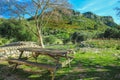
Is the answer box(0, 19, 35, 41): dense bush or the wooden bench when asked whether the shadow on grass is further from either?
box(0, 19, 35, 41): dense bush

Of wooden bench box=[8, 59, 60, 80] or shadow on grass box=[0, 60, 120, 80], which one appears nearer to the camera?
wooden bench box=[8, 59, 60, 80]

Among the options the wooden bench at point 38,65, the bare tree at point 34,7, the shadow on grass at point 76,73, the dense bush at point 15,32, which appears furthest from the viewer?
the dense bush at point 15,32

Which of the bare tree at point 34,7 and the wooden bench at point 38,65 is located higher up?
the bare tree at point 34,7

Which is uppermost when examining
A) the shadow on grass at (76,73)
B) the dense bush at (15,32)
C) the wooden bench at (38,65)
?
the dense bush at (15,32)


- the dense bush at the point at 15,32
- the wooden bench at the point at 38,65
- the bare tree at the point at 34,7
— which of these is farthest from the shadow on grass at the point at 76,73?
the dense bush at the point at 15,32

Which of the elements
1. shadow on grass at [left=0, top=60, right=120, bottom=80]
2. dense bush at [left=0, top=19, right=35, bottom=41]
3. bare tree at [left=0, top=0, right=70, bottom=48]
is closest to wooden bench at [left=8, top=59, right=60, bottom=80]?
shadow on grass at [left=0, top=60, right=120, bottom=80]

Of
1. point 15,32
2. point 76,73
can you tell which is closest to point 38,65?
point 76,73

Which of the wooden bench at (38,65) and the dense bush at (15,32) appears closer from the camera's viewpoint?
the wooden bench at (38,65)

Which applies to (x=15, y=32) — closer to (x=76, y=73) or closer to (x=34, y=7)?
(x=34, y=7)

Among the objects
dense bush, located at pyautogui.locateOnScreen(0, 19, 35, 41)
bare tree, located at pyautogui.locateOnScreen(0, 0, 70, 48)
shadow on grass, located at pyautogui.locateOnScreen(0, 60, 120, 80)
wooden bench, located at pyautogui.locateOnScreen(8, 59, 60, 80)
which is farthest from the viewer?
dense bush, located at pyautogui.locateOnScreen(0, 19, 35, 41)

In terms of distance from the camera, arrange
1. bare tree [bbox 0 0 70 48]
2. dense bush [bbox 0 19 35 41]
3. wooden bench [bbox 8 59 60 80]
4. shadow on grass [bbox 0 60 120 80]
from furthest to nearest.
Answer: dense bush [bbox 0 19 35 41] < bare tree [bbox 0 0 70 48] < shadow on grass [bbox 0 60 120 80] < wooden bench [bbox 8 59 60 80]

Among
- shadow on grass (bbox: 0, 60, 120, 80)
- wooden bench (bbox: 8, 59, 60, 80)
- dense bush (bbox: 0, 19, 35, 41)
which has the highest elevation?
dense bush (bbox: 0, 19, 35, 41)

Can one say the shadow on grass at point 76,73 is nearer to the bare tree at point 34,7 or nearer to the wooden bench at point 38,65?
the wooden bench at point 38,65

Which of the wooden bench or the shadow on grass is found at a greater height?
the wooden bench
